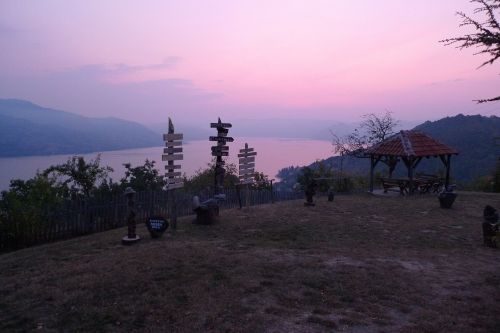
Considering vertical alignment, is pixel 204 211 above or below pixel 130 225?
above

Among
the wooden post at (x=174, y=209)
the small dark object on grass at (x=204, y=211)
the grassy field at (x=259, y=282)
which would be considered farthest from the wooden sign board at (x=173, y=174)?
the grassy field at (x=259, y=282)

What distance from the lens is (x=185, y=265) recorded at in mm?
7355

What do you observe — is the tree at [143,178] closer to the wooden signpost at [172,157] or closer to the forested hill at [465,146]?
the wooden signpost at [172,157]

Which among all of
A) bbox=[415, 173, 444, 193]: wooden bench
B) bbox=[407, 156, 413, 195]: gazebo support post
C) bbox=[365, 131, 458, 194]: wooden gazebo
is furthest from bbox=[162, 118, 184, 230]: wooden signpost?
bbox=[415, 173, 444, 193]: wooden bench

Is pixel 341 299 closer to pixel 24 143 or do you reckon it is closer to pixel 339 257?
pixel 339 257

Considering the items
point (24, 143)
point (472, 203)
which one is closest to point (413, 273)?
point (472, 203)

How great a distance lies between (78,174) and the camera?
1791 centimetres

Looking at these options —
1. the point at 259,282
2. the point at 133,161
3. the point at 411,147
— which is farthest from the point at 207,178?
the point at 259,282

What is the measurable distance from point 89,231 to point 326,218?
7739 mm

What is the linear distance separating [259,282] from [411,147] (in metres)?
16.2

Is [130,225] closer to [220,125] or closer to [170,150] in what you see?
[170,150]

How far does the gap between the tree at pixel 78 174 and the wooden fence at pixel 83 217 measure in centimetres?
640

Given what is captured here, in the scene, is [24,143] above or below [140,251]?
above

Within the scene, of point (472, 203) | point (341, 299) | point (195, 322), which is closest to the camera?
point (195, 322)
